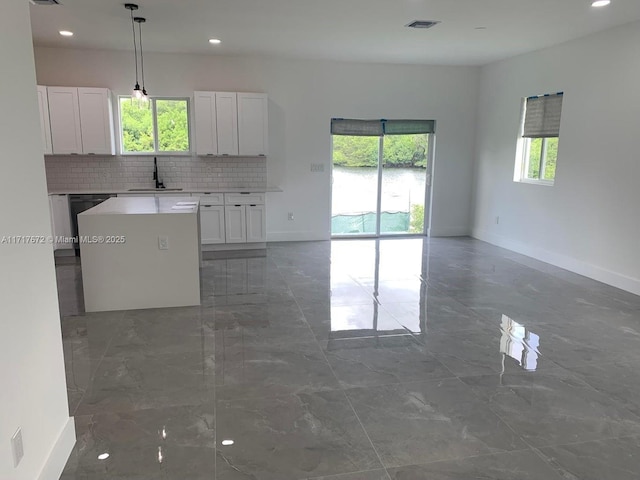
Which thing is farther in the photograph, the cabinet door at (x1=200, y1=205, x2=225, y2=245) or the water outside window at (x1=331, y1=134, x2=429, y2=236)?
the water outside window at (x1=331, y1=134, x2=429, y2=236)

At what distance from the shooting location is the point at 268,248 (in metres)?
7.14

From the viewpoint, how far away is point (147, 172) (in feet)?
23.2

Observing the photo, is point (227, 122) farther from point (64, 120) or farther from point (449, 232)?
point (449, 232)

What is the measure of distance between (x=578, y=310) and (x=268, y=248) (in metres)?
4.28

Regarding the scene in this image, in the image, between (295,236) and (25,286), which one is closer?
(25,286)

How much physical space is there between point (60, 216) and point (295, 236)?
344 cm

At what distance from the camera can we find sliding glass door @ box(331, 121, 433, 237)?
7.82 metres

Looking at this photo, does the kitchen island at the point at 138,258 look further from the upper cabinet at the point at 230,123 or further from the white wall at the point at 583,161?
the white wall at the point at 583,161

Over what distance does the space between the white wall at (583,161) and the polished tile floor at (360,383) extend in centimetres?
67

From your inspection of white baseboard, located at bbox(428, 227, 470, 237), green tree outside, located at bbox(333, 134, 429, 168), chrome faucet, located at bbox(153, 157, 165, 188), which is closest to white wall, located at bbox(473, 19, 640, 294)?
white baseboard, located at bbox(428, 227, 470, 237)

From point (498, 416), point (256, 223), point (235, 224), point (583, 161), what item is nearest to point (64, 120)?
point (235, 224)

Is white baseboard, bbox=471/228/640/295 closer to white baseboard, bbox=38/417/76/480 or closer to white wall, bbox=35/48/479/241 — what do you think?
white wall, bbox=35/48/479/241

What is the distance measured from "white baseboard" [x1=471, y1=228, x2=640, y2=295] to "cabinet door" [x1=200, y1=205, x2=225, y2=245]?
172 inches

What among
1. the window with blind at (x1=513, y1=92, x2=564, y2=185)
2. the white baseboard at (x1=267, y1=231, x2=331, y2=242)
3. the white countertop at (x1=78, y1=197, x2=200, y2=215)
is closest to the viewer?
the white countertop at (x1=78, y1=197, x2=200, y2=215)
